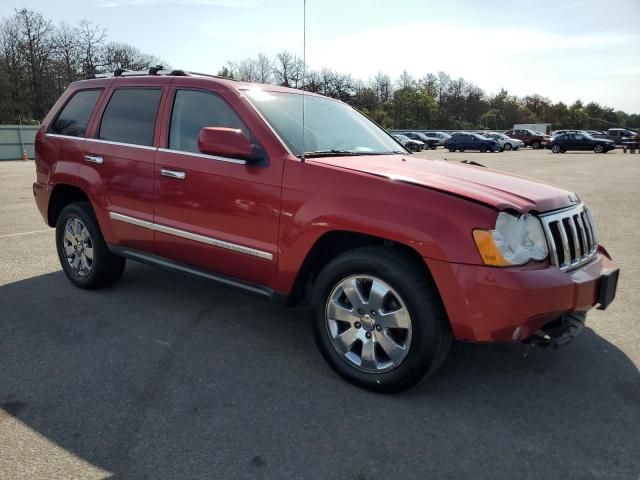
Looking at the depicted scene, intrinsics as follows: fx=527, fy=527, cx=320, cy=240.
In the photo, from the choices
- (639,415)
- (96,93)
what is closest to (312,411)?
(639,415)

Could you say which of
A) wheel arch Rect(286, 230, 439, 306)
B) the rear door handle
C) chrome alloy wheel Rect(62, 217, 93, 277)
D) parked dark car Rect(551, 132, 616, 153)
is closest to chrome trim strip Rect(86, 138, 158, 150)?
the rear door handle

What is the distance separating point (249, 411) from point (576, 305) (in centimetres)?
191

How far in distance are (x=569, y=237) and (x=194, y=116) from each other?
2.76m

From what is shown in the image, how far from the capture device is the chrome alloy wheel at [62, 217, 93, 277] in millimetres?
4898

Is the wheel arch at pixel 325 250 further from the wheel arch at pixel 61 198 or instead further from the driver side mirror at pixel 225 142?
the wheel arch at pixel 61 198

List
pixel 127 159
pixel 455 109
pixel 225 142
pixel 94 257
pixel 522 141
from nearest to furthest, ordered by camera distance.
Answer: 1. pixel 225 142
2. pixel 127 159
3. pixel 94 257
4. pixel 522 141
5. pixel 455 109

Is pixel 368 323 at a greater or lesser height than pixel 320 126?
lesser

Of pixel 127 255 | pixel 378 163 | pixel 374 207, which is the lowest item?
pixel 127 255

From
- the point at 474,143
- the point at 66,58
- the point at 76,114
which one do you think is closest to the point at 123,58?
the point at 66,58

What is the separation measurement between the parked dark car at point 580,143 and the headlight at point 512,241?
126 feet

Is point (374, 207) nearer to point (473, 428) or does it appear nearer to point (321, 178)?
point (321, 178)

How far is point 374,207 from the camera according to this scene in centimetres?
302

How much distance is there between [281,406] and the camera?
3.01 meters

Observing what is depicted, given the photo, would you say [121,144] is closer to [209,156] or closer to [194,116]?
[194,116]
